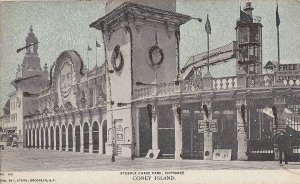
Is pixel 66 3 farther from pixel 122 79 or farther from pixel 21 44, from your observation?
pixel 122 79

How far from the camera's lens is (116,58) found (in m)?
16.6

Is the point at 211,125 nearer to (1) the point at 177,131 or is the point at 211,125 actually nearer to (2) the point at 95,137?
(1) the point at 177,131

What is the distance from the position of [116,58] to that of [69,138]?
289 inches

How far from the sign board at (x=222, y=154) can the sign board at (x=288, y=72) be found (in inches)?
112

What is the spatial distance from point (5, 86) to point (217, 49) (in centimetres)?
694

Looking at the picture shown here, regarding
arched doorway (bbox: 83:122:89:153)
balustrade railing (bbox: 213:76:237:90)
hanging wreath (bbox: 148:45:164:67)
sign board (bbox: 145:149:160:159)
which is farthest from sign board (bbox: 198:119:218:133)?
arched doorway (bbox: 83:122:89:153)

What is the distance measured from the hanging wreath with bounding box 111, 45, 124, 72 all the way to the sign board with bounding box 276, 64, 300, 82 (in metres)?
6.20

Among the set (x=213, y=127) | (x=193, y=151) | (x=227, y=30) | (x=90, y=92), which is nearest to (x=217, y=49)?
(x=227, y=30)

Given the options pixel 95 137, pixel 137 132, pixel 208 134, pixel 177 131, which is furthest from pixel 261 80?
pixel 95 137

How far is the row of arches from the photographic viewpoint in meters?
18.8

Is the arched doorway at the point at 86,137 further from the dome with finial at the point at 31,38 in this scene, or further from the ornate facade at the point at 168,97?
the dome with finial at the point at 31,38

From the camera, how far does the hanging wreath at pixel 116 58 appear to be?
53.6 ft

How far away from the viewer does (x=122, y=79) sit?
16.5 meters

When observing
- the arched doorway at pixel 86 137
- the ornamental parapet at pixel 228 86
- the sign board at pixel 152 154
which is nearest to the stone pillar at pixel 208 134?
the ornamental parapet at pixel 228 86
